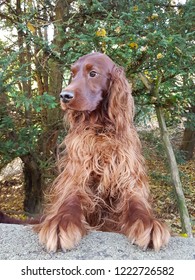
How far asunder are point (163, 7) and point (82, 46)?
99 cm

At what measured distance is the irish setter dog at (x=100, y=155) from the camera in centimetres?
193

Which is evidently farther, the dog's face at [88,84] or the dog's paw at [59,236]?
the dog's face at [88,84]

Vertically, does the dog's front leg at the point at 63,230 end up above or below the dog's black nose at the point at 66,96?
below

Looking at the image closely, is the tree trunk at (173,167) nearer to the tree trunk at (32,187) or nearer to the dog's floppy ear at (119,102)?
the dog's floppy ear at (119,102)

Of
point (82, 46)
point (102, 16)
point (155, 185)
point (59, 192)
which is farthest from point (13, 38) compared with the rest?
point (59, 192)

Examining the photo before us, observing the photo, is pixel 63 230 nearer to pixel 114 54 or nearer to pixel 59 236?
pixel 59 236

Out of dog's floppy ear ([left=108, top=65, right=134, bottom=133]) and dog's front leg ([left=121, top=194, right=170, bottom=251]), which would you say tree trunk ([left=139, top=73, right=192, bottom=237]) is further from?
dog's front leg ([left=121, top=194, right=170, bottom=251])

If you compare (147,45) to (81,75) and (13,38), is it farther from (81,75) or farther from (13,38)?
(13,38)

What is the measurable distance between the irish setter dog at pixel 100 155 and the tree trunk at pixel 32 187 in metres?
2.15

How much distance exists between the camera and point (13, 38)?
13.6 ft

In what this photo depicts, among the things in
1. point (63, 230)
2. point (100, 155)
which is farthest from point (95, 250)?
point (100, 155)

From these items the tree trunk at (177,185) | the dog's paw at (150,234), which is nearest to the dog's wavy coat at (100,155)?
the dog's paw at (150,234)

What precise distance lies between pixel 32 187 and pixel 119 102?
264cm

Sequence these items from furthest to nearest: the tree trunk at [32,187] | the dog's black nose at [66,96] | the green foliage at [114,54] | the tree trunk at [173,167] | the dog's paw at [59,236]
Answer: the tree trunk at [32,187] → the tree trunk at [173,167] → the green foliage at [114,54] → the dog's black nose at [66,96] → the dog's paw at [59,236]
